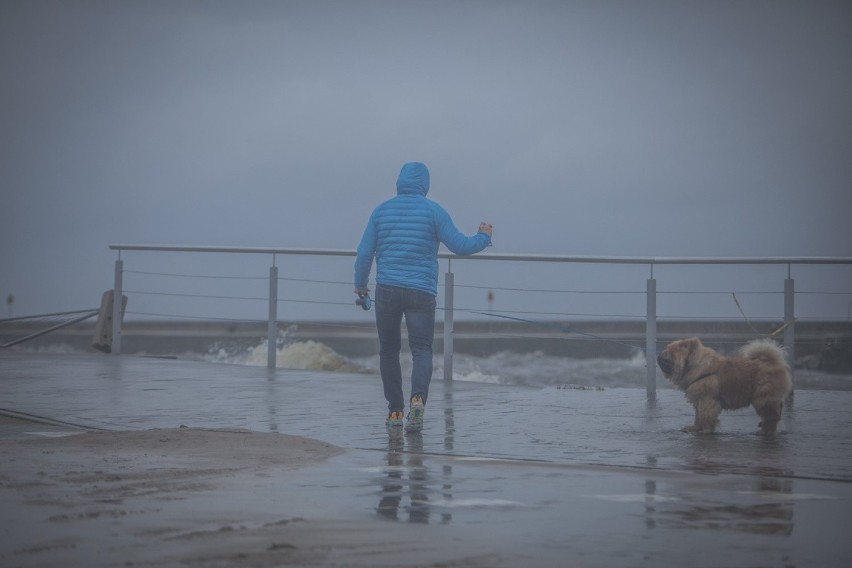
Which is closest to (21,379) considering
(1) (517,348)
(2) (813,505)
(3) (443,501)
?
(3) (443,501)

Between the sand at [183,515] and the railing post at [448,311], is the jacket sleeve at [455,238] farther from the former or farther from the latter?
the railing post at [448,311]

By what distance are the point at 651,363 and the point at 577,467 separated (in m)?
4.61

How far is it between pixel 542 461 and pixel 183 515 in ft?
7.55

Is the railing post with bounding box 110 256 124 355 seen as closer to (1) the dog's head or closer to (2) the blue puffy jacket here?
(2) the blue puffy jacket

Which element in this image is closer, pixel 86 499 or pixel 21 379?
pixel 86 499

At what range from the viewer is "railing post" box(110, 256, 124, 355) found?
14.0 m

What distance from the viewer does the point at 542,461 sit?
6117 millimetres

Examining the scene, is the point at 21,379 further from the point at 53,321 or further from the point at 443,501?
the point at 443,501

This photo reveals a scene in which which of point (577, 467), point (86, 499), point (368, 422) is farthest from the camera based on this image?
point (368, 422)

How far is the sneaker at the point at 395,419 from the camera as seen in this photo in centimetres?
764

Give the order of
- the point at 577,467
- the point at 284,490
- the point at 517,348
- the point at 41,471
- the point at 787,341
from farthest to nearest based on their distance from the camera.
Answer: the point at 517,348, the point at 787,341, the point at 577,467, the point at 41,471, the point at 284,490

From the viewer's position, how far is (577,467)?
5914 millimetres

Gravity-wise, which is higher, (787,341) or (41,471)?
(787,341)

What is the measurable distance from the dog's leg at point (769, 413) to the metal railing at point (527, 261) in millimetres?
2138
